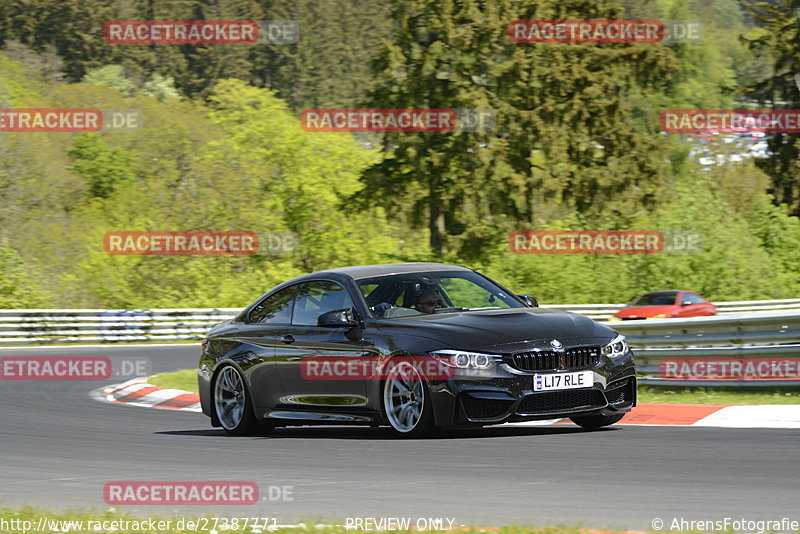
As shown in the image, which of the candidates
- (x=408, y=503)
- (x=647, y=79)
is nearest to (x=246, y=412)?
(x=408, y=503)

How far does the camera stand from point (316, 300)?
11305 millimetres

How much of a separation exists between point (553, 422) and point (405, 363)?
222cm

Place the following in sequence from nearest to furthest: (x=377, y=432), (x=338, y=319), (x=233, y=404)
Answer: (x=338, y=319)
(x=377, y=432)
(x=233, y=404)

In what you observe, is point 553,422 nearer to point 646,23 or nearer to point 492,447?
point 492,447

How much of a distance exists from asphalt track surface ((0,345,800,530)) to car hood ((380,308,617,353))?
76 centimetres

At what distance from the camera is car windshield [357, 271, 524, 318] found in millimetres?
10741

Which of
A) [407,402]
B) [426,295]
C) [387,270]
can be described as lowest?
[407,402]

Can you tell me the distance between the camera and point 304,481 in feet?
26.8

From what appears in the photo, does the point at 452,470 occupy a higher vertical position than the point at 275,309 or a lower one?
lower

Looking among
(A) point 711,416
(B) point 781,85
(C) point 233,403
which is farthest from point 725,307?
(C) point 233,403

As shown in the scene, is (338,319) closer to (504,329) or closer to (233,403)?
(504,329)

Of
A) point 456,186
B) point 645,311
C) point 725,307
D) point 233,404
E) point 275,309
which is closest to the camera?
point 275,309

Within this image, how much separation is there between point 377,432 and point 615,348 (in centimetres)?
227

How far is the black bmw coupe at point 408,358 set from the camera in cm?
962
